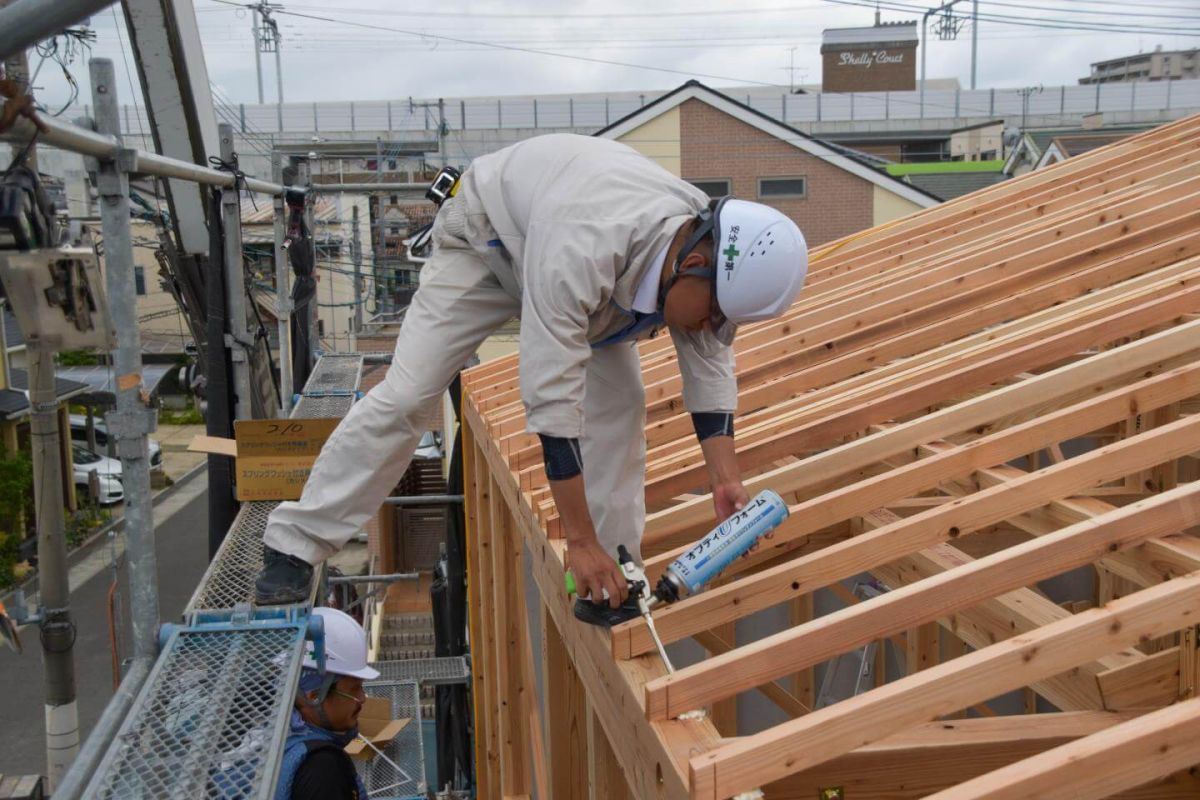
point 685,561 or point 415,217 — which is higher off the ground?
point 415,217

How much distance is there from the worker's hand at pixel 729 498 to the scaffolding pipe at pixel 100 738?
4.85 feet

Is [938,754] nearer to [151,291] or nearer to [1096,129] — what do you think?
[151,291]

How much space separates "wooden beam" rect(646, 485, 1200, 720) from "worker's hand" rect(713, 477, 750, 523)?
0.74 m

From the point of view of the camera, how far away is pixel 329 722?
3.32 meters


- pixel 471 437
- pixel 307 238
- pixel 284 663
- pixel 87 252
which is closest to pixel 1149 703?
pixel 284 663

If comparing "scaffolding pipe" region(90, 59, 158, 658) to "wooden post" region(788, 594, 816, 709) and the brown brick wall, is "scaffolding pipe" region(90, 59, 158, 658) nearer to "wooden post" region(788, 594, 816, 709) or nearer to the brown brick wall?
"wooden post" region(788, 594, 816, 709)

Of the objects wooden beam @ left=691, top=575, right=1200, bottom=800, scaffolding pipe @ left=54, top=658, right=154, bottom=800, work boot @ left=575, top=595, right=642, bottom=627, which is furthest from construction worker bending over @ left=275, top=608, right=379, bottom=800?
wooden beam @ left=691, top=575, right=1200, bottom=800

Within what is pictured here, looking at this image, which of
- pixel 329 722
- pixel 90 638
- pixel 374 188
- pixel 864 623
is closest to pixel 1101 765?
pixel 864 623

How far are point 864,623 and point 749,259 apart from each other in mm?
825

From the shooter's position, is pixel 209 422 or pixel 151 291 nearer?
pixel 209 422

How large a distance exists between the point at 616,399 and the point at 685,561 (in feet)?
2.39

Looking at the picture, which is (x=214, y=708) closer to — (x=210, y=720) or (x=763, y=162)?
(x=210, y=720)

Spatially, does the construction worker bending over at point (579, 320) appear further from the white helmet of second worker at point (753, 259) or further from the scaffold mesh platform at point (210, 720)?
the scaffold mesh platform at point (210, 720)

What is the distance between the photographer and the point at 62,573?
511cm
